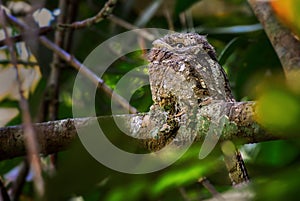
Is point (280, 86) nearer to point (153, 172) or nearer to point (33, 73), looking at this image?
point (153, 172)

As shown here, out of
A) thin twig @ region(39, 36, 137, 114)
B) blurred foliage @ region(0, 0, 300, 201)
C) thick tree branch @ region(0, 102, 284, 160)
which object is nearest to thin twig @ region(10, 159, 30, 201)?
blurred foliage @ region(0, 0, 300, 201)

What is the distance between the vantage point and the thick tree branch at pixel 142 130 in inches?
30.8

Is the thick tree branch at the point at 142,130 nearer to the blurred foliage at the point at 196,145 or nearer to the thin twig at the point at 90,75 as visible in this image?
the blurred foliage at the point at 196,145

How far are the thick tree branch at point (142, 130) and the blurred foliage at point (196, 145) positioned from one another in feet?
0.17

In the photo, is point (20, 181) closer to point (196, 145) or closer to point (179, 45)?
point (179, 45)

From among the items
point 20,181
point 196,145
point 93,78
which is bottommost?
point 20,181

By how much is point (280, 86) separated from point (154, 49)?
953mm

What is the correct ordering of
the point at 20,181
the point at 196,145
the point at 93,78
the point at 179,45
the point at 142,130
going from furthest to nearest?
the point at 20,181
the point at 93,78
the point at 179,45
the point at 142,130
the point at 196,145

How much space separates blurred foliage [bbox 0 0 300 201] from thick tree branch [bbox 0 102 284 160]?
0.17 ft

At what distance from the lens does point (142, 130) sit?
917 mm

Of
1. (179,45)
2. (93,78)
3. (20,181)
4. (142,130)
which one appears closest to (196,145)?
(142,130)

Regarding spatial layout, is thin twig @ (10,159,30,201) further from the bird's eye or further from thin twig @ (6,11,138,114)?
the bird's eye

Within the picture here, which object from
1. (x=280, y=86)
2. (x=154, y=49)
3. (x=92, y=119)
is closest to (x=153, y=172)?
(x=280, y=86)

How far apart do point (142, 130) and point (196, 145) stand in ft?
0.56
